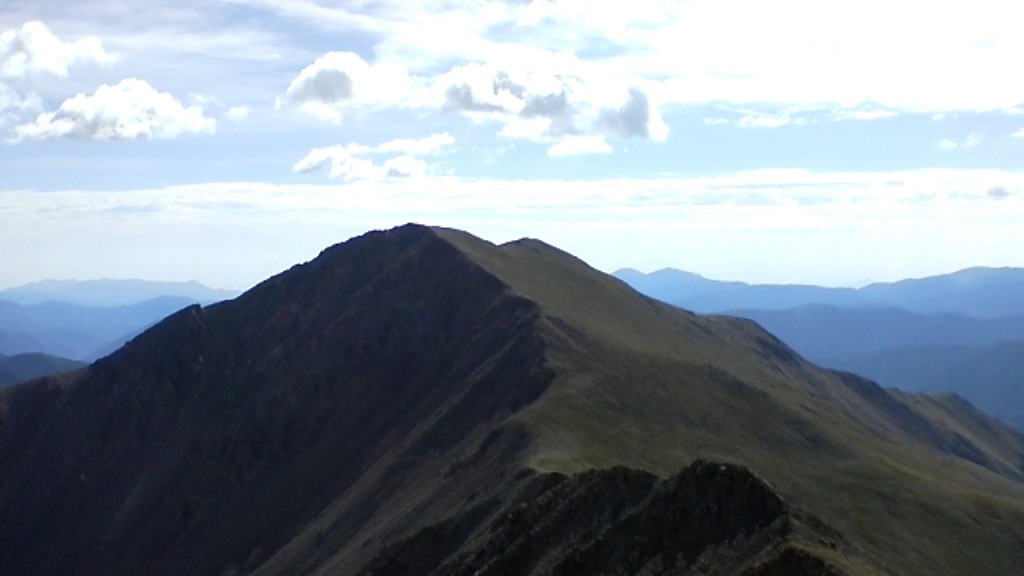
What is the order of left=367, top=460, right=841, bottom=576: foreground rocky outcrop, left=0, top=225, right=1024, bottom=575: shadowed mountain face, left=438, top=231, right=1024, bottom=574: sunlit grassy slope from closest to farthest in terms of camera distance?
left=367, top=460, right=841, bottom=576: foreground rocky outcrop → left=0, top=225, right=1024, bottom=575: shadowed mountain face → left=438, top=231, right=1024, bottom=574: sunlit grassy slope

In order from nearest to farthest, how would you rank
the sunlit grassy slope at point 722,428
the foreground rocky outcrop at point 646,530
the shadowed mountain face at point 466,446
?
the foreground rocky outcrop at point 646,530
the shadowed mountain face at point 466,446
the sunlit grassy slope at point 722,428

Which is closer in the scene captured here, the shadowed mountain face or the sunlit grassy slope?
the shadowed mountain face

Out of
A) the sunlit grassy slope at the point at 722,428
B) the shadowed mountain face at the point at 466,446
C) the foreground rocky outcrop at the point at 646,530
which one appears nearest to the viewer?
the foreground rocky outcrop at the point at 646,530

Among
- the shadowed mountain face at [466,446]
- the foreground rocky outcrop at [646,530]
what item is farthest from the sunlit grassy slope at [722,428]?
the foreground rocky outcrop at [646,530]

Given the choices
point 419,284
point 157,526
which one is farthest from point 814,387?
point 157,526

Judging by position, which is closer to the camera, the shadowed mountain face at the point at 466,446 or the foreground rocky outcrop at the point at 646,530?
the foreground rocky outcrop at the point at 646,530

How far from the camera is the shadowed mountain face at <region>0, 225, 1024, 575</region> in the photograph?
171 feet

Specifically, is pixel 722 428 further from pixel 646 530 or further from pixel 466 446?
pixel 646 530

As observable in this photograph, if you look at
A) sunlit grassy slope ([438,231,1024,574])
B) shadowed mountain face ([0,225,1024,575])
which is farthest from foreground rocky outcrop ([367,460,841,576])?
sunlit grassy slope ([438,231,1024,574])

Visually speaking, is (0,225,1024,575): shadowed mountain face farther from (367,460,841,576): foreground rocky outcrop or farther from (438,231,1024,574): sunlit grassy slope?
(438,231,1024,574): sunlit grassy slope

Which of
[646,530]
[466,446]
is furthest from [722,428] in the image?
[646,530]

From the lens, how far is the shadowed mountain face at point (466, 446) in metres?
52.1

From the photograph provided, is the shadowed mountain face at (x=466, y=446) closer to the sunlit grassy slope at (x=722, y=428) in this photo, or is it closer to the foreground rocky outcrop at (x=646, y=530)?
the foreground rocky outcrop at (x=646, y=530)

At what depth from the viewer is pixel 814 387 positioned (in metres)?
174
